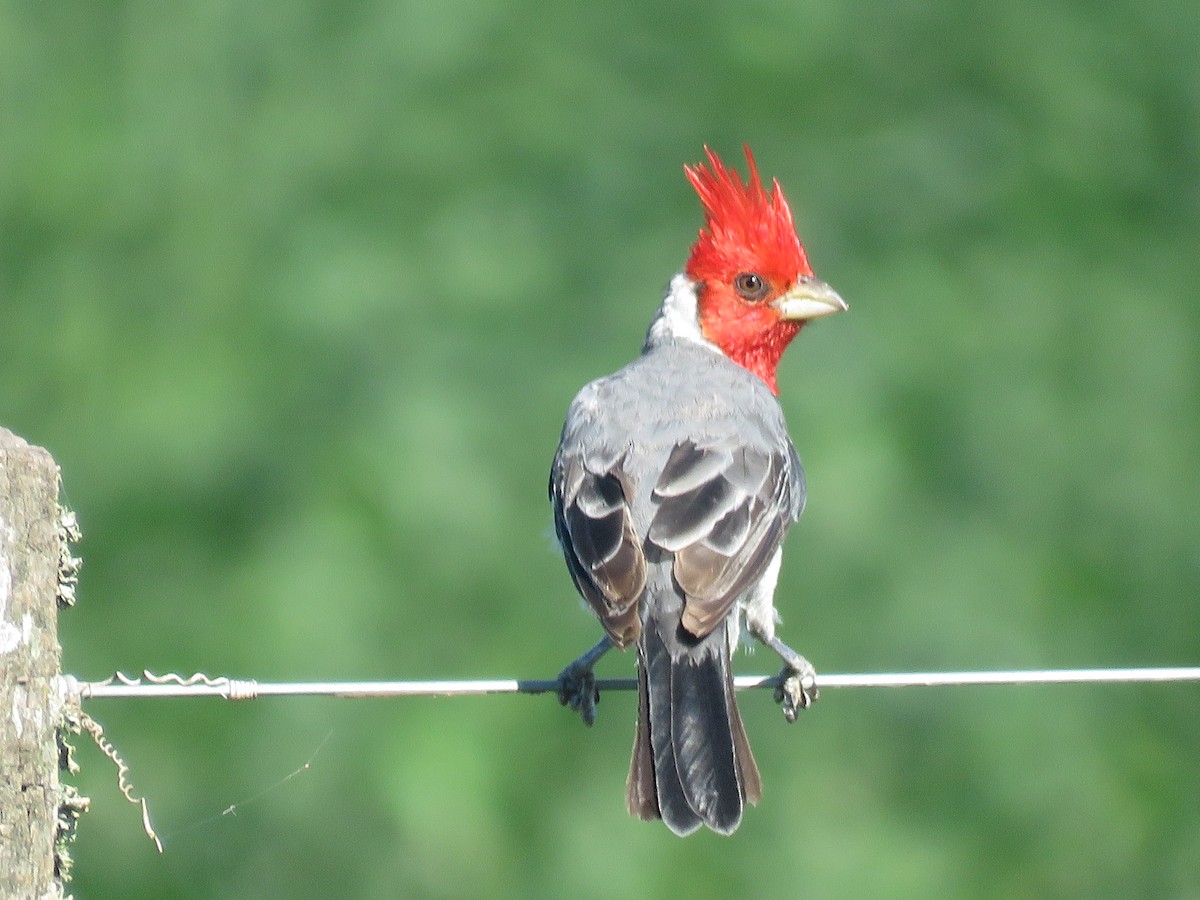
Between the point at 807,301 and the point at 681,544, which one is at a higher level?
the point at 807,301

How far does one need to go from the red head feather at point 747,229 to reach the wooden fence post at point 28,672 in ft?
11.6

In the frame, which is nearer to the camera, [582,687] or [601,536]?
[601,536]

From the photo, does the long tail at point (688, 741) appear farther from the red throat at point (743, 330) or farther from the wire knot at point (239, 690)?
the red throat at point (743, 330)

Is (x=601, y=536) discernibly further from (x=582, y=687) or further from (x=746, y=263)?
(x=746, y=263)

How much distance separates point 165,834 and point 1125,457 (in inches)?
189

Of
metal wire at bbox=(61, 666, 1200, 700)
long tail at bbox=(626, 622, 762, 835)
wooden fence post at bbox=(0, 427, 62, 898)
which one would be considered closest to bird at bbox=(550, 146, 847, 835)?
long tail at bbox=(626, 622, 762, 835)

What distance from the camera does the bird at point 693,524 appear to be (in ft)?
14.8

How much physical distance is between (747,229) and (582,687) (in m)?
1.93

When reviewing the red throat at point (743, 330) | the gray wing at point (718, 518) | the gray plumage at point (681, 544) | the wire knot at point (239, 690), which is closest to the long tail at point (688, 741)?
the gray plumage at point (681, 544)

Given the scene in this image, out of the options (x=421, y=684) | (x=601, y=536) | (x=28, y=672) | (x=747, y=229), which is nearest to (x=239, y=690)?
(x=421, y=684)

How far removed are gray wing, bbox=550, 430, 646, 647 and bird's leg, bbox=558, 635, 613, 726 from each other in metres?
0.30

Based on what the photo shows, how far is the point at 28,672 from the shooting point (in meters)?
3.15

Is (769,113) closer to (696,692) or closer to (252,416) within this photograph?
(252,416)

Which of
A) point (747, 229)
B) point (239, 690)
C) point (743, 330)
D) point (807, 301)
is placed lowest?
point (239, 690)
